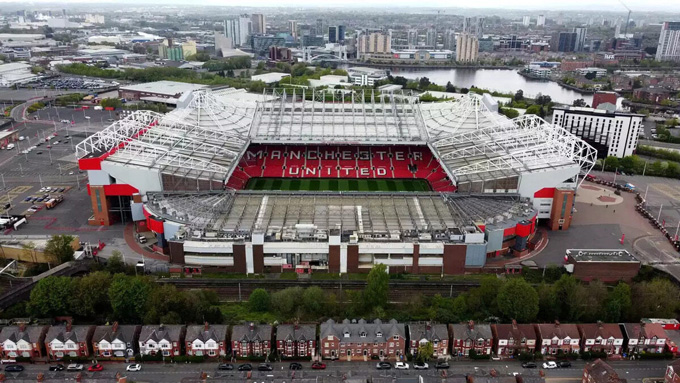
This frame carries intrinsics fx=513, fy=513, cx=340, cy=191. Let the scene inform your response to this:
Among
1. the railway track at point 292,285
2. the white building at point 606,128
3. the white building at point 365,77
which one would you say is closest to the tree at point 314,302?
the railway track at point 292,285

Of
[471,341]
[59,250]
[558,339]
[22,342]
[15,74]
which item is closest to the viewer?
[22,342]

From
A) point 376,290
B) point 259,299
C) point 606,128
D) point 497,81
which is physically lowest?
point 259,299

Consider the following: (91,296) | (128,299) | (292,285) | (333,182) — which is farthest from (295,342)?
(333,182)

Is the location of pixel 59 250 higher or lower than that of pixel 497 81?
lower

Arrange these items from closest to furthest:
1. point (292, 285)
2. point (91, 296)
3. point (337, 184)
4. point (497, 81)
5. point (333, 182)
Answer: point (91, 296)
point (292, 285)
point (337, 184)
point (333, 182)
point (497, 81)

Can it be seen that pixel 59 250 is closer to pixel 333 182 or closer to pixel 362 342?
pixel 362 342

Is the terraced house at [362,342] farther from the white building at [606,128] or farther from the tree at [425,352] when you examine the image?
the white building at [606,128]

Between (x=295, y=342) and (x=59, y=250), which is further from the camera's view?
(x=59, y=250)

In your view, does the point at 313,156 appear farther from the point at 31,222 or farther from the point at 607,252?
the point at 607,252
